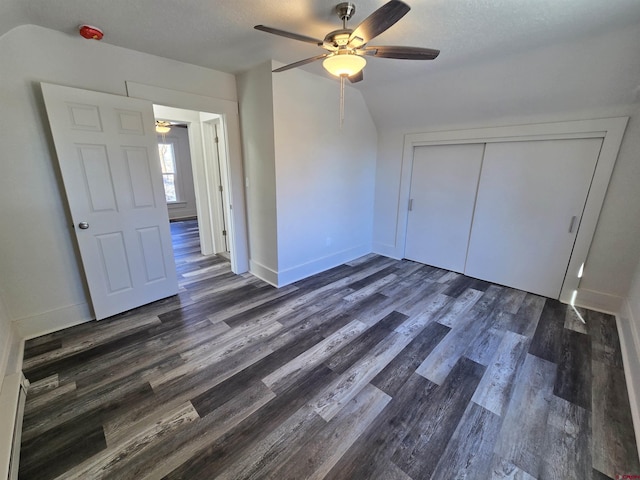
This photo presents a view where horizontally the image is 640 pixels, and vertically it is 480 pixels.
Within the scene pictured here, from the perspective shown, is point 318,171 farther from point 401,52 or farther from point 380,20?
point 380,20

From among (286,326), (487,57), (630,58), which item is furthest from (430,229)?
(286,326)

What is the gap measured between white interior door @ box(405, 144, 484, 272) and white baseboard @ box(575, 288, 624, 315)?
125 centimetres

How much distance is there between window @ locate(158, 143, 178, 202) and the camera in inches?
283

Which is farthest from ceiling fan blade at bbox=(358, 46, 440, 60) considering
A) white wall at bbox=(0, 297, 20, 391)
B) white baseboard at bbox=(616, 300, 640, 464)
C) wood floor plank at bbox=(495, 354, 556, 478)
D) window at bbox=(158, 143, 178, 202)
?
window at bbox=(158, 143, 178, 202)

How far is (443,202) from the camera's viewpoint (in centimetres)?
386

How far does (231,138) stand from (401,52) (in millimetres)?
2275

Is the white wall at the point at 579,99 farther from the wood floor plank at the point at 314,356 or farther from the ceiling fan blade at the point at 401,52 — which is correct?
the wood floor plank at the point at 314,356


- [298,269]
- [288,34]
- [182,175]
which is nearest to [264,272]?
[298,269]

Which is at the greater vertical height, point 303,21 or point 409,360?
point 303,21

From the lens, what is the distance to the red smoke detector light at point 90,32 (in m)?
1.99

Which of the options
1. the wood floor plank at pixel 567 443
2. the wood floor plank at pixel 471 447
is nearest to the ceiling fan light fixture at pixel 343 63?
the wood floor plank at pixel 471 447

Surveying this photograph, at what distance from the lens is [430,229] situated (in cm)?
407

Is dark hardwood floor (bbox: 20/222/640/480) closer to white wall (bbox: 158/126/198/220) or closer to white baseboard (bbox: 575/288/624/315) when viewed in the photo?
white baseboard (bbox: 575/288/624/315)

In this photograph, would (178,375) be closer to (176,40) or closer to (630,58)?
(176,40)
